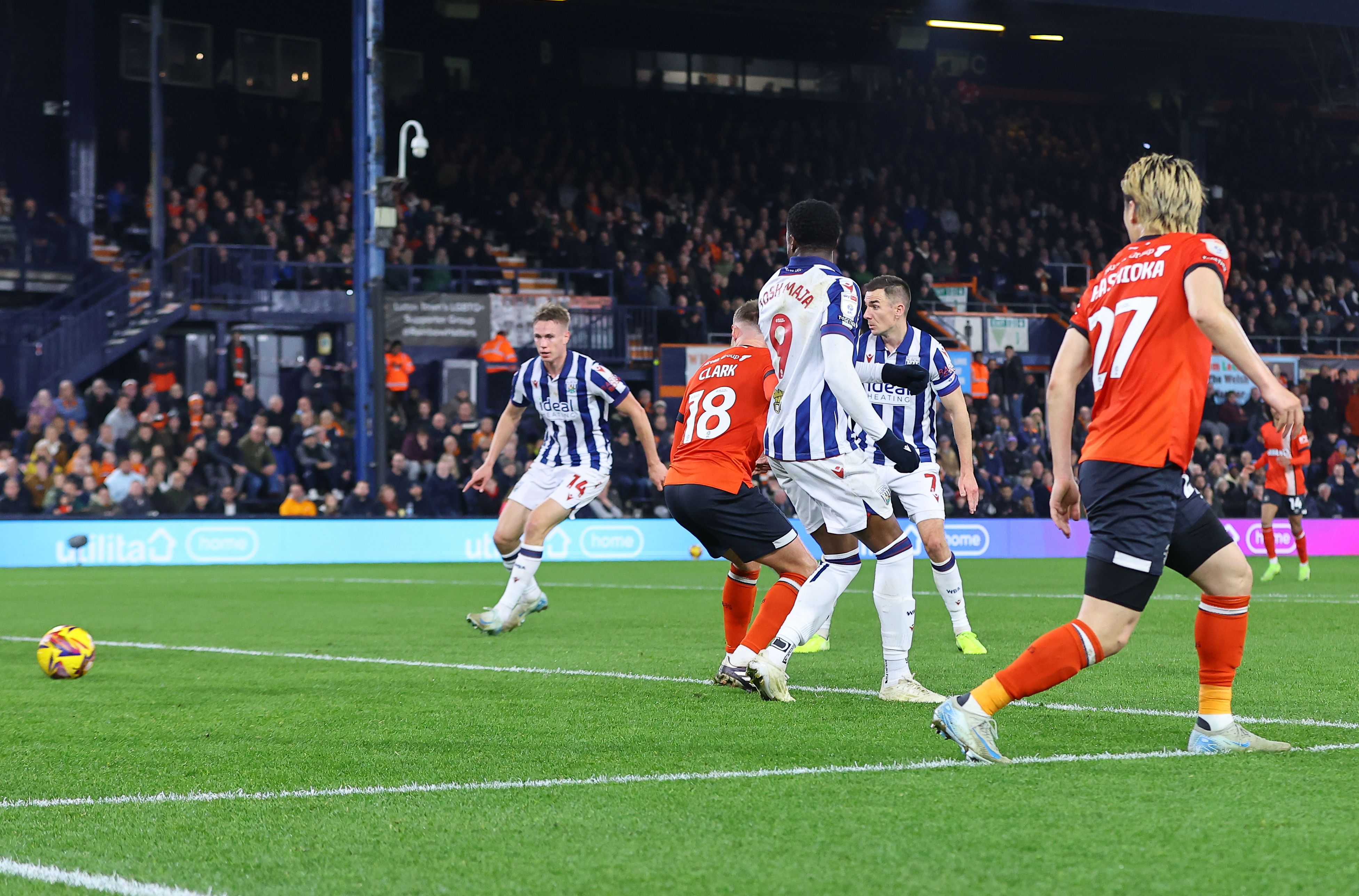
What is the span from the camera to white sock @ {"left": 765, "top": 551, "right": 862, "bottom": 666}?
6977mm

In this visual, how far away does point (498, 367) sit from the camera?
27453 mm

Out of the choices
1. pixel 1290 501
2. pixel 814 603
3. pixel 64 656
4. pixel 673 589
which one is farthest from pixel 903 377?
pixel 1290 501

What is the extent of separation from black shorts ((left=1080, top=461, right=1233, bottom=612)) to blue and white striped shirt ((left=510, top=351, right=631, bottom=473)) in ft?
20.5

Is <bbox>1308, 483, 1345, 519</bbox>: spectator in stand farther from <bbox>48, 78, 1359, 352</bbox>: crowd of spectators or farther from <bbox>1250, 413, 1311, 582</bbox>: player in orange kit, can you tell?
<bbox>1250, 413, 1311, 582</bbox>: player in orange kit

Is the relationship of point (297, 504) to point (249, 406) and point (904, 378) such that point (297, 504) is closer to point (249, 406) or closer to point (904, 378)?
point (249, 406)

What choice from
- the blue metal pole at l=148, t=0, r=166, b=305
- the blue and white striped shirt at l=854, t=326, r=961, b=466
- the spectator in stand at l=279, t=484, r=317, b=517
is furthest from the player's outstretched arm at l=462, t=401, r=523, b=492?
the blue metal pole at l=148, t=0, r=166, b=305

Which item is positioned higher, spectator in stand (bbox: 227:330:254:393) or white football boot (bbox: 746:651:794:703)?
spectator in stand (bbox: 227:330:254:393)

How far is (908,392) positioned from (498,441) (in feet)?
10.7

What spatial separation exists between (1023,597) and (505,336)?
14.6 m

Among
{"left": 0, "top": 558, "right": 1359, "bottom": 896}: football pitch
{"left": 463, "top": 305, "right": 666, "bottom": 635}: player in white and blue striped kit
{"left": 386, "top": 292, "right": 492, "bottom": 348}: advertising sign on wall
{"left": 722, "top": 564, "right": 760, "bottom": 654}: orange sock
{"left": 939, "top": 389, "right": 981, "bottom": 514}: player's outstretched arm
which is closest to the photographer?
{"left": 0, "top": 558, "right": 1359, "bottom": 896}: football pitch

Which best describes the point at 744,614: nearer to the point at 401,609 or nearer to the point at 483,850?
the point at 483,850

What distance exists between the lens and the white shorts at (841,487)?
23.1 ft

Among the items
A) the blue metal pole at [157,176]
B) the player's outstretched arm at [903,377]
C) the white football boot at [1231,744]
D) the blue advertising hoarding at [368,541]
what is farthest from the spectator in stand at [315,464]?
the white football boot at [1231,744]

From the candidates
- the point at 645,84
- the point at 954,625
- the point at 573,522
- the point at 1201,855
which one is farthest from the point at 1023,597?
the point at 645,84
